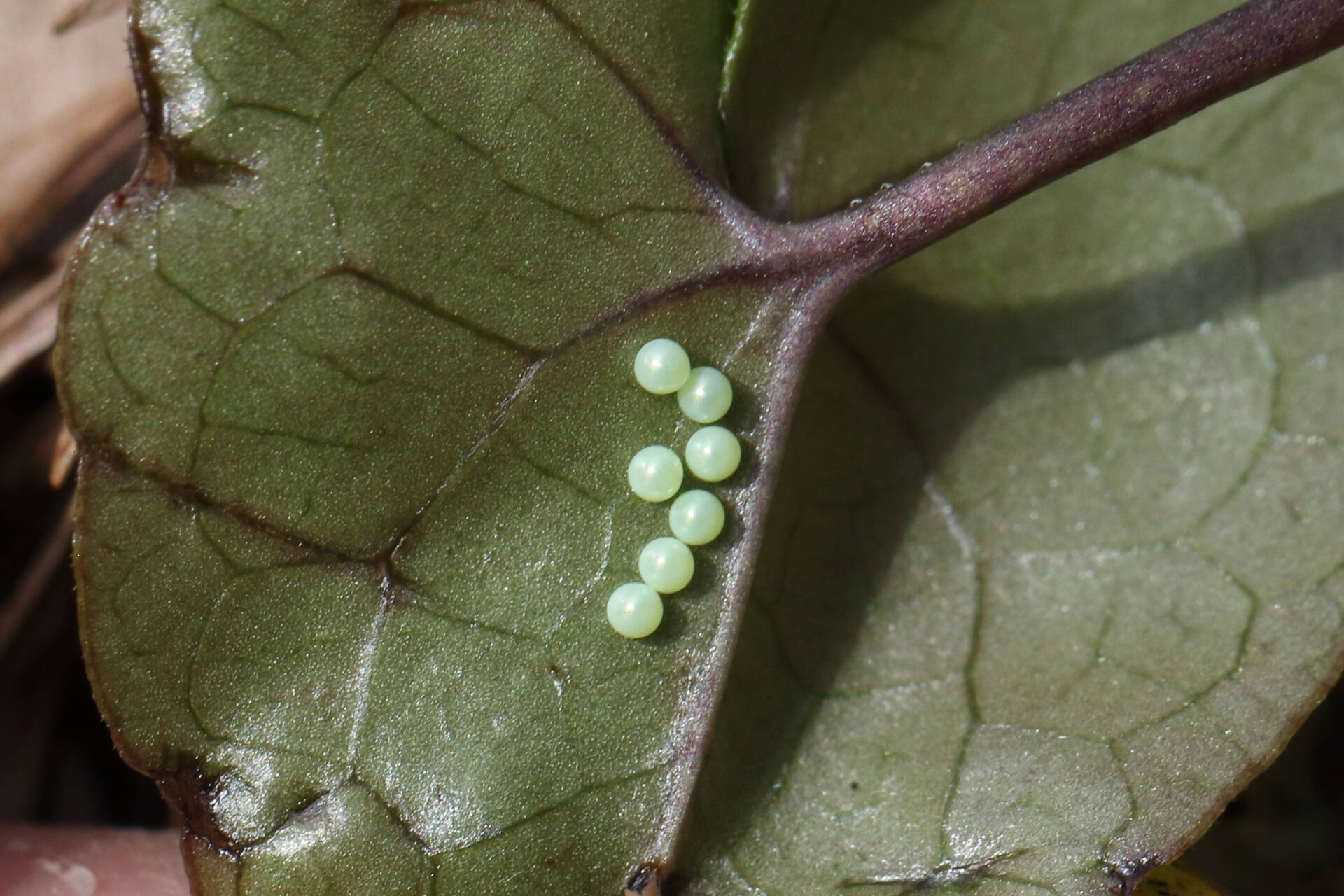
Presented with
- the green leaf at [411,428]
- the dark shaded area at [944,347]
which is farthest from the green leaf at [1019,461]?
the green leaf at [411,428]

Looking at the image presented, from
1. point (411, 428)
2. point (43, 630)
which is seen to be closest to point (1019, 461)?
point (411, 428)

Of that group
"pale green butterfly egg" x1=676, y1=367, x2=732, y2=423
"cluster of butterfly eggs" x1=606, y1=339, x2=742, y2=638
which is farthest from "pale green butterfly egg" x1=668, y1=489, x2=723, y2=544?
"pale green butterfly egg" x1=676, y1=367, x2=732, y2=423

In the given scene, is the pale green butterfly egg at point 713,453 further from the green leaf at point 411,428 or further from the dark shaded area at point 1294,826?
the dark shaded area at point 1294,826

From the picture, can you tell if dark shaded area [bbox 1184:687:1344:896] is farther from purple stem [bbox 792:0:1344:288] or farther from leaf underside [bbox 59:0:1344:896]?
purple stem [bbox 792:0:1344:288]

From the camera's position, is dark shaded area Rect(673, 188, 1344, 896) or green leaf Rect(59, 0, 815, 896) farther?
dark shaded area Rect(673, 188, 1344, 896)

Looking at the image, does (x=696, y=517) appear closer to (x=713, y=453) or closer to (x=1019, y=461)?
(x=713, y=453)

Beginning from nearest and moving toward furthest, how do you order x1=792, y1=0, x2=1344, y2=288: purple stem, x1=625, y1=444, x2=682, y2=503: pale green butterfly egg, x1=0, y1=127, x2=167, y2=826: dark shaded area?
x1=792, y1=0, x2=1344, y2=288: purple stem
x1=625, y1=444, x2=682, y2=503: pale green butterfly egg
x1=0, y1=127, x2=167, y2=826: dark shaded area

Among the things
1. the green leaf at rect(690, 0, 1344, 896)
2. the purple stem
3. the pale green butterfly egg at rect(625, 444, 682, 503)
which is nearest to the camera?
the purple stem
